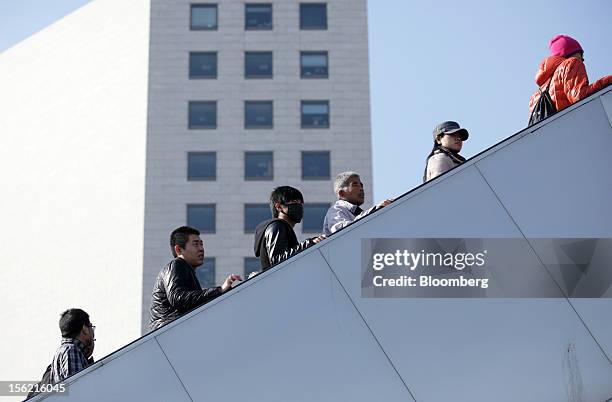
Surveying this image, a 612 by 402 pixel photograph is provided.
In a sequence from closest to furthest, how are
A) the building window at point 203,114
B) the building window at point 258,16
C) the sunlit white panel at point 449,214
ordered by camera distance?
the sunlit white panel at point 449,214, the building window at point 203,114, the building window at point 258,16

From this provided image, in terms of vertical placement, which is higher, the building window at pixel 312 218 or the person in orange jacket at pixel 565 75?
the building window at pixel 312 218

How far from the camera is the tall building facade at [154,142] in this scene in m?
44.2

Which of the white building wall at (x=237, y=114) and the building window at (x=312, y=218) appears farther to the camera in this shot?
the white building wall at (x=237, y=114)

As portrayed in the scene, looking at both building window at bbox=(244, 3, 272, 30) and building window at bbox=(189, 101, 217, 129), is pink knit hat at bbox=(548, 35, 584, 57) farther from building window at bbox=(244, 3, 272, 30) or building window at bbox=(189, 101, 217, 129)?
building window at bbox=(244, 3, 272, 30)

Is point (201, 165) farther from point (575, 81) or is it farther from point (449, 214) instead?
point (449, 214)

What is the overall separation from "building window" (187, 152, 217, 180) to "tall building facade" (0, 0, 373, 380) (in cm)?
5

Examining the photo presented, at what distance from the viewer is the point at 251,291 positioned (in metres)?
7.73

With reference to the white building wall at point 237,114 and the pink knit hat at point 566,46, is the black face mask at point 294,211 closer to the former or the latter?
the pink knit hat at point 566,46

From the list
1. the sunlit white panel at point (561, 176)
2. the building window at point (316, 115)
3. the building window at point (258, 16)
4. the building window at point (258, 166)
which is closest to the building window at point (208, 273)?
the building window at point (258, 166)

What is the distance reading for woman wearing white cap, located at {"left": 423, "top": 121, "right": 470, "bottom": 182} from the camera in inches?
322

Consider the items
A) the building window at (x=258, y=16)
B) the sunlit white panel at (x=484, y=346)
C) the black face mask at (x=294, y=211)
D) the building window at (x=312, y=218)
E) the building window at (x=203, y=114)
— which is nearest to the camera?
the sunlit white panel at (x=484, y=346)

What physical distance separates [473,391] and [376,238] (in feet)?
4.18

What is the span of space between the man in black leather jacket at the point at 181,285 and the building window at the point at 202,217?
36.3 metres

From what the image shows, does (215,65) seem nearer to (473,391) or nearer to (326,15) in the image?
(326,15)
